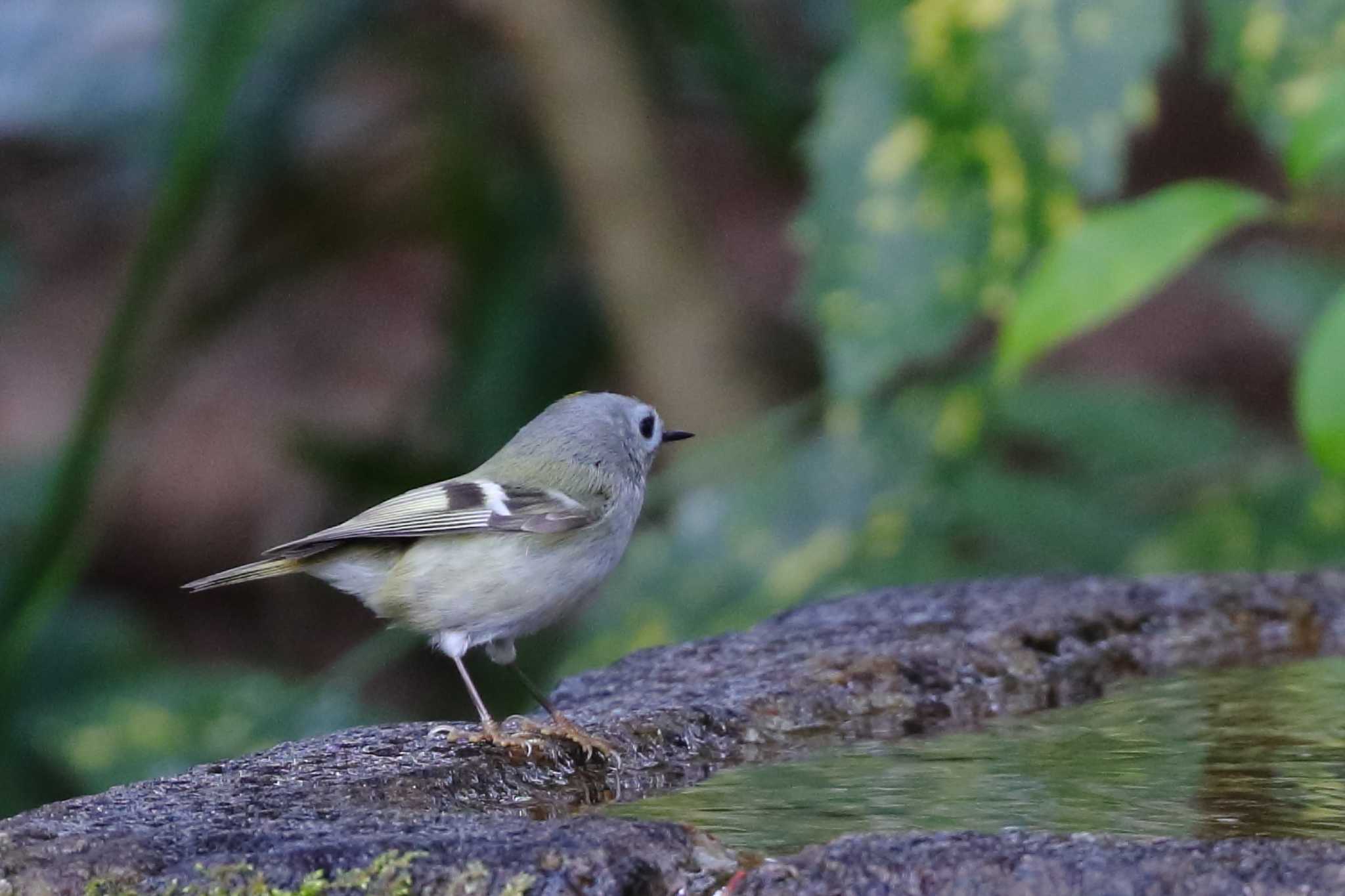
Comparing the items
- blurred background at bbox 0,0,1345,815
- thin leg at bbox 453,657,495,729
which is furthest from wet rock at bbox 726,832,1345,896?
blurred background at bbox 0,0,1345,815

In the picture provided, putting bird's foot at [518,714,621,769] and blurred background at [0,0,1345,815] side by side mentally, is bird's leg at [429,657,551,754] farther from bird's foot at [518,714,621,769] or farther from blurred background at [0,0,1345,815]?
blurred background at [0,0,1345,815]

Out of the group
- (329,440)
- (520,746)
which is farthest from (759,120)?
(520,746)

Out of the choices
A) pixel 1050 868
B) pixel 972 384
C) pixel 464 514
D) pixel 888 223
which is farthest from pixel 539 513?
pixel 1050 868

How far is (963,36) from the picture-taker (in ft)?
9.86

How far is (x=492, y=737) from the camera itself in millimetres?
2045

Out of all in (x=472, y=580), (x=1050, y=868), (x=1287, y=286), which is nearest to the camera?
(x=1050, y=868)

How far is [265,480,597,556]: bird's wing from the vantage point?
2459 millimetres

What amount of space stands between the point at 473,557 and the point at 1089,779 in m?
1.01

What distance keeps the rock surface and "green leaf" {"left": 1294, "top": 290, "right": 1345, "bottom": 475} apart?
54 centimetres

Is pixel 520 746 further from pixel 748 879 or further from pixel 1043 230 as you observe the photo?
pixel 1043 230

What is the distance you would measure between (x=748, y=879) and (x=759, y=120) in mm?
3530

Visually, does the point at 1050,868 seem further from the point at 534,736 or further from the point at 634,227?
the point at 634,227

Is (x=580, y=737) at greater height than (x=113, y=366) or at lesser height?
lesser

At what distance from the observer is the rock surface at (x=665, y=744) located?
53.9 inches
